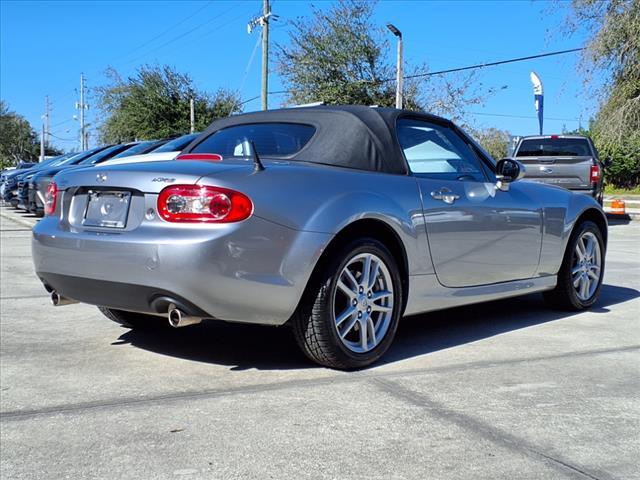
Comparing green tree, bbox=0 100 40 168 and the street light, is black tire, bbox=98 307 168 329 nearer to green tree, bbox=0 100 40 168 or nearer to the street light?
the street light

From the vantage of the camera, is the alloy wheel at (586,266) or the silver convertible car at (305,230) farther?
the alloy wheel at (586,266)

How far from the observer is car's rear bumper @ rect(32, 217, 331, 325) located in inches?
145

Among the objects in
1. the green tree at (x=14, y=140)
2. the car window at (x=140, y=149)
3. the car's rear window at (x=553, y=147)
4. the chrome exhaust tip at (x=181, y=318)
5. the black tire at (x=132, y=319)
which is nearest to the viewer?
the chrome exhaust tip at (x=181, y=318)

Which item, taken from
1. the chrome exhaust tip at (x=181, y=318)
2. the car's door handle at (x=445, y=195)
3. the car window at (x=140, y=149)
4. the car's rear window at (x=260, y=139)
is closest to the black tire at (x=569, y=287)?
the car's door handle at (x=445, y=195)

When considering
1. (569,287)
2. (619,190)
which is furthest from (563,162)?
(619,190)

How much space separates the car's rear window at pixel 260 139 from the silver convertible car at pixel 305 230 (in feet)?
0.04

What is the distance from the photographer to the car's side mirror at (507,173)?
531cm

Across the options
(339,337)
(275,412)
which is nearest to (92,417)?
(275,412)

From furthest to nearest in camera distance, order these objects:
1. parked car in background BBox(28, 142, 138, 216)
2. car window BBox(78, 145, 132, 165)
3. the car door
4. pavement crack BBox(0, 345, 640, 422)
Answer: car window BBox(78, 145, 132, 165), parked car in background BBox(28, 142, 138, 216), the car door, pavement crack BBox(0, 345, 640, 422)

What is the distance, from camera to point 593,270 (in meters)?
6.29

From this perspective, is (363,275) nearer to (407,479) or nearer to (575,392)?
(575,392)

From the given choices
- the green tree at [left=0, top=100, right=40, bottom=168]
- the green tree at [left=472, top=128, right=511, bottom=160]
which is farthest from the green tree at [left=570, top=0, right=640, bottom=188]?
the green tree at [left=0, top=100, right=40, bottom=168]

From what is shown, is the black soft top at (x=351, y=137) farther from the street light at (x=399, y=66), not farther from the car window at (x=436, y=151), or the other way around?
the street light at (x=399, y=66)

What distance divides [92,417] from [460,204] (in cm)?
259
